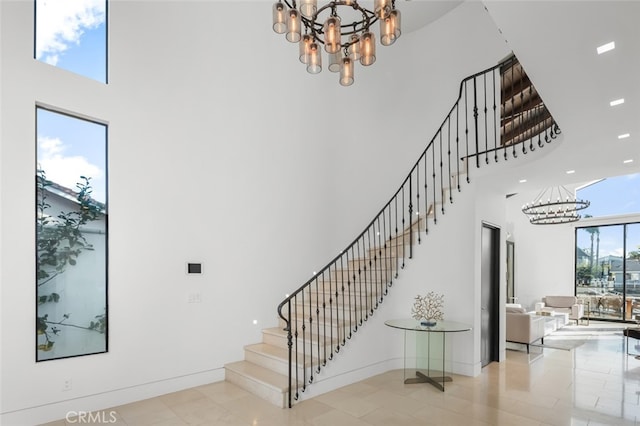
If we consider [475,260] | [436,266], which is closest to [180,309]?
[436,266]

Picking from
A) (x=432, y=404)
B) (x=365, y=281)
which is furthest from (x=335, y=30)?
(x=432, y=404)

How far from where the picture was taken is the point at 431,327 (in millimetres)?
4898

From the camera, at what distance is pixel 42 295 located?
150 inches

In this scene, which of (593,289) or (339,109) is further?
(593,289)

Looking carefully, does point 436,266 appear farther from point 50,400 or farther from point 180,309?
point 50,400

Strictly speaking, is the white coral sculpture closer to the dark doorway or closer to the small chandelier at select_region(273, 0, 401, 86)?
the dark doorway

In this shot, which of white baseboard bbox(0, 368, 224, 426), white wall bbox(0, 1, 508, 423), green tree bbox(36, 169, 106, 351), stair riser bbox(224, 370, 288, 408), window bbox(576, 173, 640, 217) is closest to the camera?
white baseboard bbox(0, 368, 224, 426)

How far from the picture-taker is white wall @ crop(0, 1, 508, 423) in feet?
12.1

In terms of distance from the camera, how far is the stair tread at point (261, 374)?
4.27 metres

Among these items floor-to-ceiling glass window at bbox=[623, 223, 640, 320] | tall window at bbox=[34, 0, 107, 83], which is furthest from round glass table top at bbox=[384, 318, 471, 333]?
floor-to-ceiling glass window at bbox=[623, 223, 640, 320]

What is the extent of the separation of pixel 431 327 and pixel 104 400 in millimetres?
3931

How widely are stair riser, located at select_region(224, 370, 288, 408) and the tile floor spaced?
7 cm

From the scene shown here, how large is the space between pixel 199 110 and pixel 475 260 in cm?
445

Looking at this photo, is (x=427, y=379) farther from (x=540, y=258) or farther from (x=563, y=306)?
(x=540, y=258)
